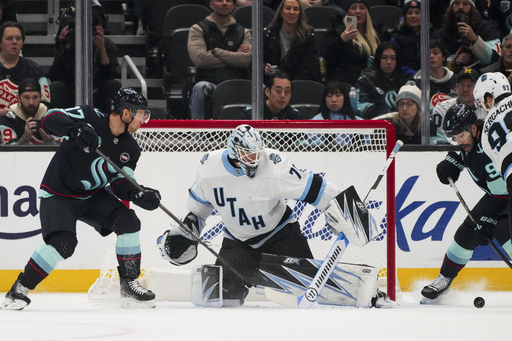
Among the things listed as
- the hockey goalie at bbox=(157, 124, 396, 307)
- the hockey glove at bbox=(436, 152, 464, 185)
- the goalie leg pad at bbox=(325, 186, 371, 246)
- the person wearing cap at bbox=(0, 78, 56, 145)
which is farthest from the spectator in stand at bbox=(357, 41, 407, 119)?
the person wearing cap at bbox=(0, 78, 56, 145)

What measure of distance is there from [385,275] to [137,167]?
4.71 ft

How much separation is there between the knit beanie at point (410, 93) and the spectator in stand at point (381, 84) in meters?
0.02

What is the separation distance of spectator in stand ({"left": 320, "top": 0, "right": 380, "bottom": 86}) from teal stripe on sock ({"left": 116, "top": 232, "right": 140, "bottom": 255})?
1773 mm

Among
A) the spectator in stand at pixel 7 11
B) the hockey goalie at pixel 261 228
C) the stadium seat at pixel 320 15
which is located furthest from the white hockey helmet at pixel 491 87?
the spectator in stand at pixel 7 11

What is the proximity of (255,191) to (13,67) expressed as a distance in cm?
189

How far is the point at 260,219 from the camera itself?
4.96 metres

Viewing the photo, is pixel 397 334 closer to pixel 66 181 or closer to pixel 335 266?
pixel 335 266

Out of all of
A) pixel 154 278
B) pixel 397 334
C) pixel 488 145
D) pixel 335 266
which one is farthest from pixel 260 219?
pixel 397 334

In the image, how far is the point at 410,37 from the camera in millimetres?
6094

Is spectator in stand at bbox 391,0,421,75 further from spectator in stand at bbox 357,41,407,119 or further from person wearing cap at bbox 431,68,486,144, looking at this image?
person wearing cap at bbox 431,68,486,144

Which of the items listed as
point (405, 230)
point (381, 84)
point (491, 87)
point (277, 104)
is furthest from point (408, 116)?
point (491, 87)

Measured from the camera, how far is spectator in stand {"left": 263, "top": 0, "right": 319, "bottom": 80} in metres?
6.04

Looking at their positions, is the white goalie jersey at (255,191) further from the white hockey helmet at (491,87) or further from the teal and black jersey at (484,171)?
the white hockey helmet at (491,87)

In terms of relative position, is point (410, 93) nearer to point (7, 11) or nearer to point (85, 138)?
point (85, 138)
